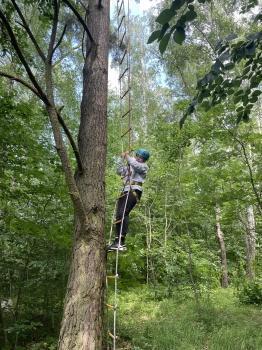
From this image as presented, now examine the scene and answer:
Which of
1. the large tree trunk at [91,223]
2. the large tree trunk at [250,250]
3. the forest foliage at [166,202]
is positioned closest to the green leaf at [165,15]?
the forest foliage at [166,202]

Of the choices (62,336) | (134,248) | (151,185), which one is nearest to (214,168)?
(134,248)

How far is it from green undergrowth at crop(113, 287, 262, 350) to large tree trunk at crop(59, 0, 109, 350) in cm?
252

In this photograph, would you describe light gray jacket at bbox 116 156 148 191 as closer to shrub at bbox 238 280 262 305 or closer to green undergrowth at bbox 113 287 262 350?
green undergrowth at bbox 113 287 262 350

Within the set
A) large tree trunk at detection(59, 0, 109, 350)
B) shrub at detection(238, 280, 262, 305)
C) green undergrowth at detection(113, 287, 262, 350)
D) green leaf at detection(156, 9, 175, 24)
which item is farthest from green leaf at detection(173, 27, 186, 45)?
shrub at detection(238, 280, 262, 305)

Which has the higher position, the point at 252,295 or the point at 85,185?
the point at 85,185

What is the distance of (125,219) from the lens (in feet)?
13.5

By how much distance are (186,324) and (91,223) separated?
13.2ft

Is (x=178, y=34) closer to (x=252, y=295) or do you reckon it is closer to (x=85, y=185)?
(x=85, y=185)

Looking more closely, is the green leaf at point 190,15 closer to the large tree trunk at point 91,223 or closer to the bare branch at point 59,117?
the bare branch at point 59,117

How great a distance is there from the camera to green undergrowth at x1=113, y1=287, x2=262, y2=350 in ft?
16.8

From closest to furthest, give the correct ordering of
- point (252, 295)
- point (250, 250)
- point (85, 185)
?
point (85, 185) → point (252, 295) → point (250, 250)

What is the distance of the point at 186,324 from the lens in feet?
20.1

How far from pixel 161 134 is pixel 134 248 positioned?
2.70m

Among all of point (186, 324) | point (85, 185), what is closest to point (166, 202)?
point (186, 324)
